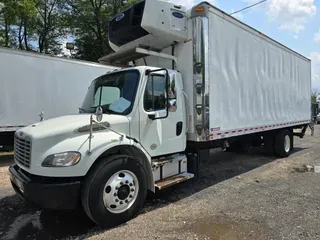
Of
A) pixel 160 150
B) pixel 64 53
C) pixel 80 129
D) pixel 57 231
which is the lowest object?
pixel 57 231

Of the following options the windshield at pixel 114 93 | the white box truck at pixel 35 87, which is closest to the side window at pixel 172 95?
the windshield at pixel 114 93

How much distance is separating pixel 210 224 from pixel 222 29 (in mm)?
3816

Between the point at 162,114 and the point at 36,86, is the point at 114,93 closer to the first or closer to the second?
the point at 162,114

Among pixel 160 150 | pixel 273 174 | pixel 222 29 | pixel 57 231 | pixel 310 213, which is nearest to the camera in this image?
pixel 57 231

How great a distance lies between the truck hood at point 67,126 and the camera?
3700 millimetres

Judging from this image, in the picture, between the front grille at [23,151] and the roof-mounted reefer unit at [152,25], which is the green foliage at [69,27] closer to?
the roof-mounted reefer unit at [152,25]

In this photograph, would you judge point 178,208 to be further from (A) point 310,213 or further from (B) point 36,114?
(B) point 36,114

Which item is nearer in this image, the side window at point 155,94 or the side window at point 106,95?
the side window at point 155,94

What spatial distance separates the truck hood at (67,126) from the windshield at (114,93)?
0.22m

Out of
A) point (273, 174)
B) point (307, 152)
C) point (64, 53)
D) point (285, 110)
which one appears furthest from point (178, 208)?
point (64, 53)

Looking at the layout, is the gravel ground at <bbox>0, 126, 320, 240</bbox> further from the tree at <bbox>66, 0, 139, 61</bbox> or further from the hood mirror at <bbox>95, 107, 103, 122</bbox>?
the tree at <bbox>66, 0, 139, 61</bbox>

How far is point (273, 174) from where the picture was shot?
702 cm

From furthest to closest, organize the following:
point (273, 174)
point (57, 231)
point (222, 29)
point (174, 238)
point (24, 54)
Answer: point (24, 54) → point (273, 174) → point (222, 29) → point (57, 231) → point (174, 238)

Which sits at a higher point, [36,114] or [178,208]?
[36,114]
